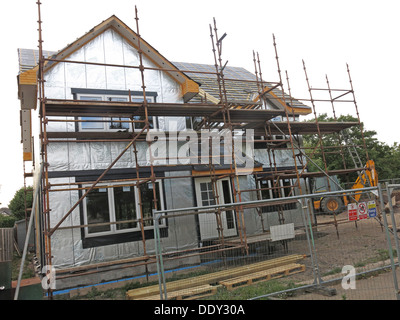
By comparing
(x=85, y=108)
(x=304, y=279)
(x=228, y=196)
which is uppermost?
(x=85, y=108)

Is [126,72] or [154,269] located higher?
[126,72]

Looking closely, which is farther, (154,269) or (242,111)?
(242,111)

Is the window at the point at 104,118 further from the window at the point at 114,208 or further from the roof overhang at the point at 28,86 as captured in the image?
the window at the point at 114,208

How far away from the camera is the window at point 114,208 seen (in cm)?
1000

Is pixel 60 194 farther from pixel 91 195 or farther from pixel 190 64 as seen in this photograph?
pixel 190 64

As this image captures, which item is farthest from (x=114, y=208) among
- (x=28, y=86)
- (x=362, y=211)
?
(x=362, y=211)

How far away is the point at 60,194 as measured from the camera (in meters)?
9.66

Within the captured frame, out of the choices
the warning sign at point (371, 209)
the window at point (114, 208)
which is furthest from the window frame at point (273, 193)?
the warning sign at point (371, 209)

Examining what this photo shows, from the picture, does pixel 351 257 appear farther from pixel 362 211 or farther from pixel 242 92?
pixel 242 92

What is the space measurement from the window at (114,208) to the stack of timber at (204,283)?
3067mm

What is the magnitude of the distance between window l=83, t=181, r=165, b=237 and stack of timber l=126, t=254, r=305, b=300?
307 cm

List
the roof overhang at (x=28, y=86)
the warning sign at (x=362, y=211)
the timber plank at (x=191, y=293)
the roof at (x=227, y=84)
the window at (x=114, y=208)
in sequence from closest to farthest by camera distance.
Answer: the timber plank at (x=191, y=293), the warning sign at (x=362, y=211), the roof overhang at (x=28, y=86), the window at (x=114, y=208), the roof at (x=227, y=84)
